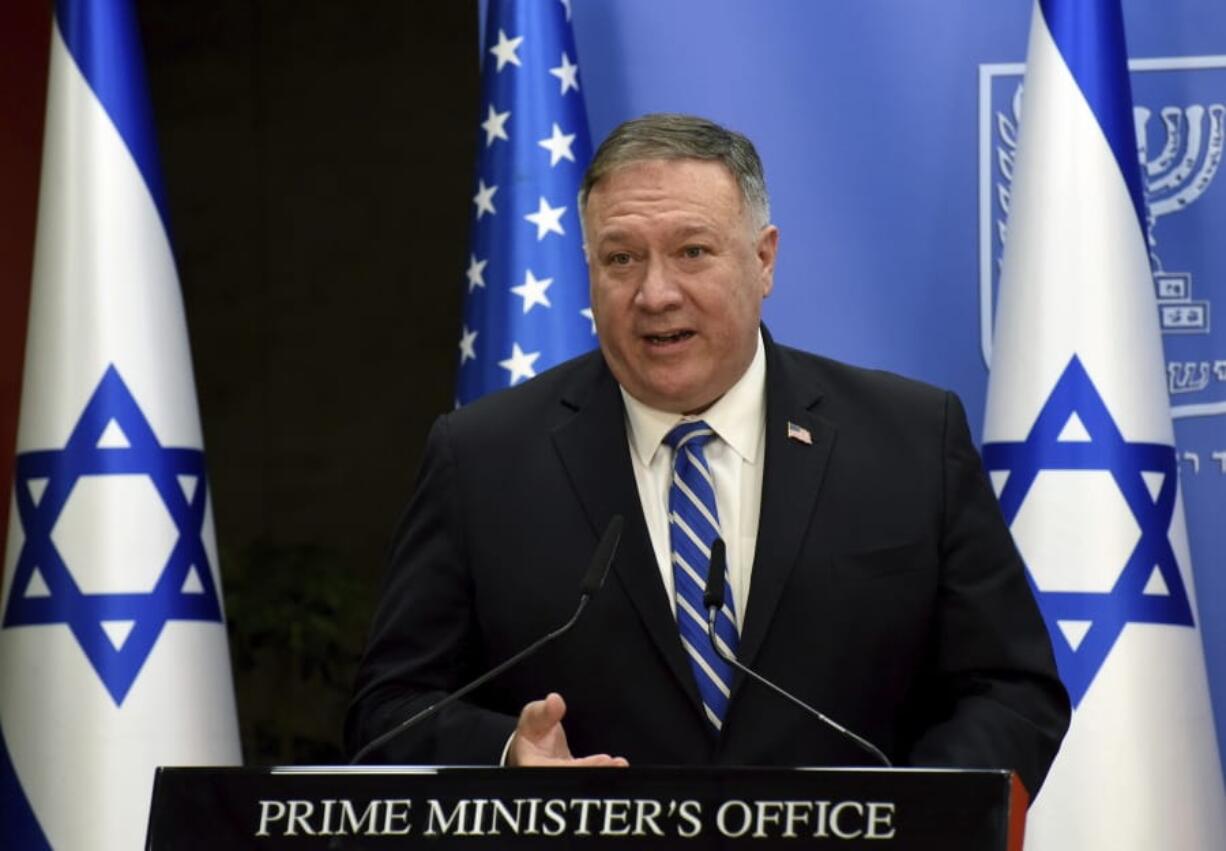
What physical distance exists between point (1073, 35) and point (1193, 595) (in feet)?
3.15

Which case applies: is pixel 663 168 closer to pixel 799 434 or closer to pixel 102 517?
pixel 799 434

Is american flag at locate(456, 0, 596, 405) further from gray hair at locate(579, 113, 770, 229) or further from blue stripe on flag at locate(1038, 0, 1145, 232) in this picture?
gray hair at locate(579, 113, 770, 229)

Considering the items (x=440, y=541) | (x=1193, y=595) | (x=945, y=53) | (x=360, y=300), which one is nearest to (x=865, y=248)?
(x=945, y=53)

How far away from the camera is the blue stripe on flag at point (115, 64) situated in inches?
145

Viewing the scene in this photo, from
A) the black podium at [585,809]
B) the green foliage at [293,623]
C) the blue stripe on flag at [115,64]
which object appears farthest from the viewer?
the green foliage at [293,623]

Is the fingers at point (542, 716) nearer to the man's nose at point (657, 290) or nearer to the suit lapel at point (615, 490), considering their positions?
the suit lapel at point (615, 490)

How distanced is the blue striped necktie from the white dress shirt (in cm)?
2

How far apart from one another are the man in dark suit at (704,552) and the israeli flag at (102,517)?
138 cm

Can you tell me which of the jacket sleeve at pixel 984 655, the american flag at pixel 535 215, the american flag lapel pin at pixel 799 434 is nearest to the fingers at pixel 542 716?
the jacket sleeve at pixel 984 655

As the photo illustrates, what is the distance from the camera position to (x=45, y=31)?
4.78m

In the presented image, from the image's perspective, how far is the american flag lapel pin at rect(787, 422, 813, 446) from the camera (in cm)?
225

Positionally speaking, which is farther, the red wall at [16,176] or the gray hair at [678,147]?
the red wall at [16,176]

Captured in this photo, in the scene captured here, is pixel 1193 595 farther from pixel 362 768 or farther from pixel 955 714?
pixel 362 768

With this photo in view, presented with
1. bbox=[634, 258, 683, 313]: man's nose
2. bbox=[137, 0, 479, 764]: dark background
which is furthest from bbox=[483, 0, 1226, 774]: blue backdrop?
bbox=[137, 0, 479, 764]: dark background
